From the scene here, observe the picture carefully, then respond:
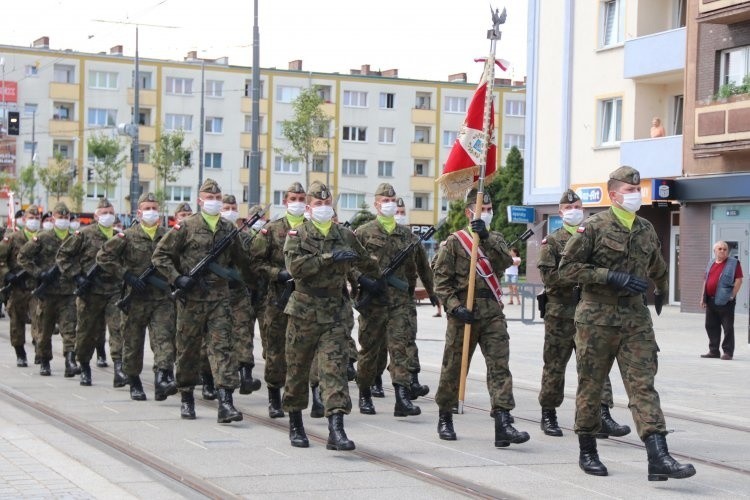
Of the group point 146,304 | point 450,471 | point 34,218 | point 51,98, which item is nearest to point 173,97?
point 51,98

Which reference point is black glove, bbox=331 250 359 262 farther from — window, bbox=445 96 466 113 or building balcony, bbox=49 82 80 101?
window, bbox=445 96 466 113

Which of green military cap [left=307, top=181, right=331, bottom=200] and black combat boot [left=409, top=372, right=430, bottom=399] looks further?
black combat boot [left=409, top=372, right=430, bottom=399]

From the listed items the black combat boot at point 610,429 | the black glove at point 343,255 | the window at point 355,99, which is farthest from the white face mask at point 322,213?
the window at point 355,99

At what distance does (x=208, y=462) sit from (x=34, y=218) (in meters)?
9.81

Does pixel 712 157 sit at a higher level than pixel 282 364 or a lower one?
higher

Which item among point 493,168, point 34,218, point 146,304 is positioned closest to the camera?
point 493,168

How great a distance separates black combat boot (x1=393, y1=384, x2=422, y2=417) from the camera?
38.9ft

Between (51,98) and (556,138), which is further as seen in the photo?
(51,98)

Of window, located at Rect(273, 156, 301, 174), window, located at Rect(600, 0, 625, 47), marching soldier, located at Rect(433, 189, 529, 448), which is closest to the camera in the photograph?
marching soldier, located at Rect(433, 189, 529, 448)

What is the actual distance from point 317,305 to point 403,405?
232 centimetres

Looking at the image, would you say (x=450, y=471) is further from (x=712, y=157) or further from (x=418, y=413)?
(x=712, y=157)

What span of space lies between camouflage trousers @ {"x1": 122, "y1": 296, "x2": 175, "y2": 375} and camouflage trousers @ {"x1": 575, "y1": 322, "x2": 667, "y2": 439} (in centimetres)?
521

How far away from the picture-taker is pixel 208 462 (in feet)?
30.0

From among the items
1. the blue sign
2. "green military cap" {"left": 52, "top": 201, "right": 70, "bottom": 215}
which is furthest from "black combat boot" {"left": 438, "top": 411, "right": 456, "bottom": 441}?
the blue sign
